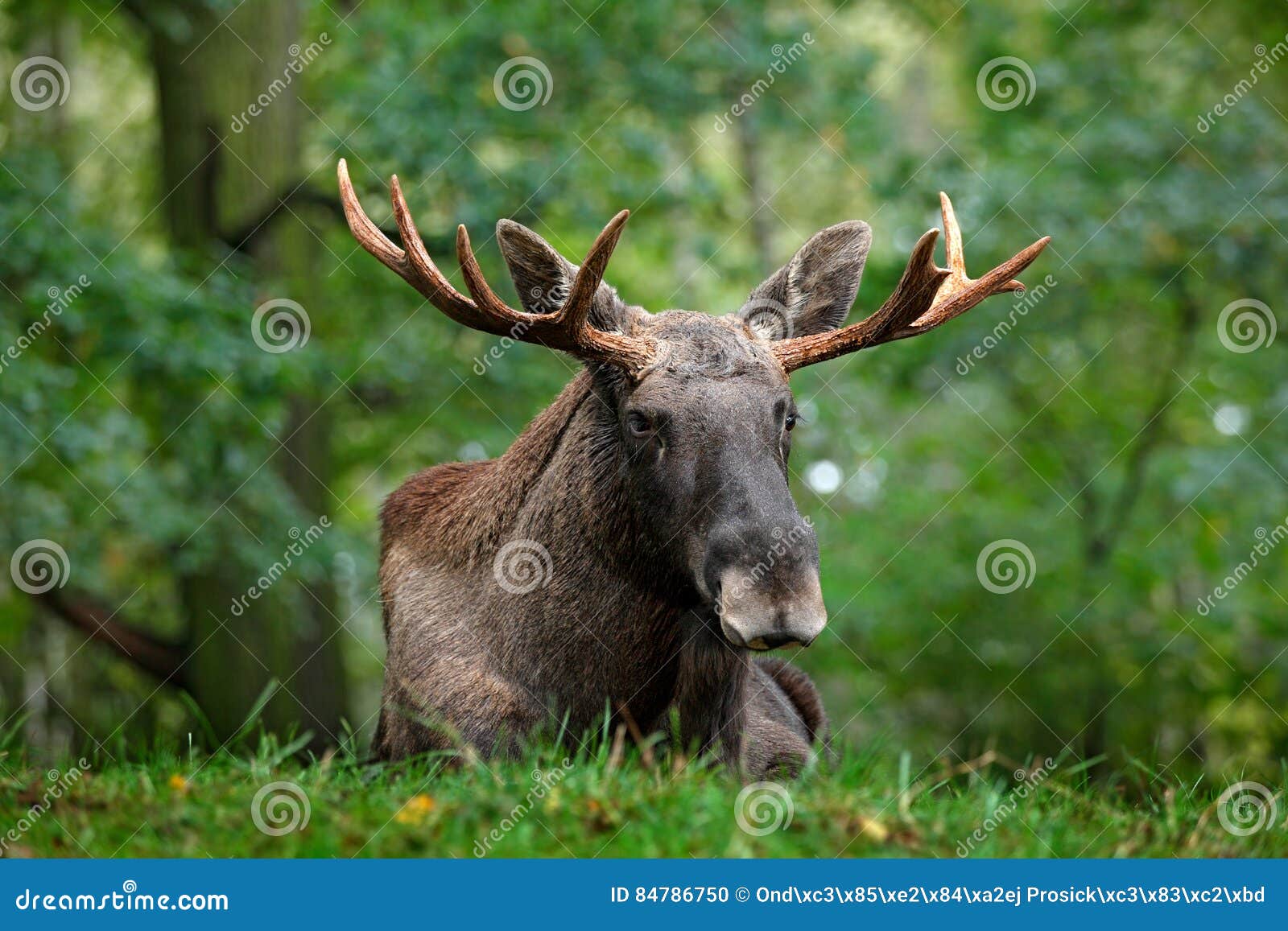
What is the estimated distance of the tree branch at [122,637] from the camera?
39.2ft

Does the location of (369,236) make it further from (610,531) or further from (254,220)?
(254,220)

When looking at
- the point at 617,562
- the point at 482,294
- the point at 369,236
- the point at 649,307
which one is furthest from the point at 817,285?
the point at 649,307

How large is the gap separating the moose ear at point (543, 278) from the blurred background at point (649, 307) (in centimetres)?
263

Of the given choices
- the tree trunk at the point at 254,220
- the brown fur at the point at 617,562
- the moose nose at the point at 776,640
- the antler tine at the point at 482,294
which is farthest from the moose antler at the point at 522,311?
the tree trunk at the point at 254,220

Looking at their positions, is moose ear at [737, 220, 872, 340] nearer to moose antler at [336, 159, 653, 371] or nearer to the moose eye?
moose antler at [336, 159, 653, 371]

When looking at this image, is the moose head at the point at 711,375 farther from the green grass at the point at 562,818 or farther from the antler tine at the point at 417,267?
the green grass at the point at 562,818

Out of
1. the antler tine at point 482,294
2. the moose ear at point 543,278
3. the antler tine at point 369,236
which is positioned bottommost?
the antler tine at point 369,236

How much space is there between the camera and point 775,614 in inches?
181

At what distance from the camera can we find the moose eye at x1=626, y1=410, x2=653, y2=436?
531cm

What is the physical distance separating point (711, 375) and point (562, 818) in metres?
2.02

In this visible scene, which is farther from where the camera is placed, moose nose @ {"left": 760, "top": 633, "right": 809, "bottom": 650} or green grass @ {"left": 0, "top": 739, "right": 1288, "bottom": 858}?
moose nose @ {"left": 760, "top": 633, "right": 809, "bottom": 650}

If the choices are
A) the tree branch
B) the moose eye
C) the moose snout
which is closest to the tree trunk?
the tree branch

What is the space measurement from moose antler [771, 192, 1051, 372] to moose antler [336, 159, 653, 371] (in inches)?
27.5

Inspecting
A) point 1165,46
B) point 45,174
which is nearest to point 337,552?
point 45,174
